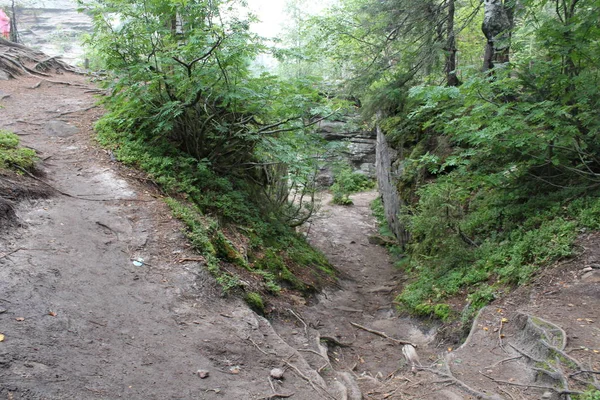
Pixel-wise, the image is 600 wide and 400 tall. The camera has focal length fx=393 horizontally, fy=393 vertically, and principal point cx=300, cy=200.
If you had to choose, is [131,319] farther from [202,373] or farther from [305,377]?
[305,377]

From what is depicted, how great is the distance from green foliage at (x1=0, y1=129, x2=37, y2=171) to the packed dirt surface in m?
0.34

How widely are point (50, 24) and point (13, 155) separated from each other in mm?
46525

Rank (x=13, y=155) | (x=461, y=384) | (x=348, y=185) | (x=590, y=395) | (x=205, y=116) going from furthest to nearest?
(x=348, y=185), (x=205, y=116), (x=13, y=155), (x=461, y=384), (x=590, y=395)

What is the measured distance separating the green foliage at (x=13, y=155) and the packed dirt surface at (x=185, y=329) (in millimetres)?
343

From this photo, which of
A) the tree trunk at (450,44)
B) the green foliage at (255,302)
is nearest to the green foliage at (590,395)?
the green foliage at (255,302)

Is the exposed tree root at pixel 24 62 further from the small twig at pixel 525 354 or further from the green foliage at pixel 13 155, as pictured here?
the small twig at pixel 525 354

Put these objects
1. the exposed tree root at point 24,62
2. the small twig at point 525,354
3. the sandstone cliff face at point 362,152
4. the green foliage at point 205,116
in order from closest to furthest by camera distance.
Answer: the small twig at point 525,354
the green foliage at point 205,116
the exposed tree root at point 24,62
the sandstone cliff face at point 362,152

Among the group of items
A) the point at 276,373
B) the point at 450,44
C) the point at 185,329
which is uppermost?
the point at 450,44

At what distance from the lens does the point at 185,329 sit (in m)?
4.21

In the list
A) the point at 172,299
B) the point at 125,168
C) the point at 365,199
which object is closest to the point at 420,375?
the point at 172,299

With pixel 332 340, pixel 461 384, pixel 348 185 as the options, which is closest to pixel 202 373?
pixel 332 340

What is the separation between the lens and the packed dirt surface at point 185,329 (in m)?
3.38

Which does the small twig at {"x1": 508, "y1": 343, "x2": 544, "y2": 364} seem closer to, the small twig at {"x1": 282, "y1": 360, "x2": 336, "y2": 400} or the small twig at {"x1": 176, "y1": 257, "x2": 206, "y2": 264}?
the small twig at {"x1": 282, "y1": 360, "x2": 336, "y2": 400}

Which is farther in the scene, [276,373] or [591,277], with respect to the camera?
[591,277]
